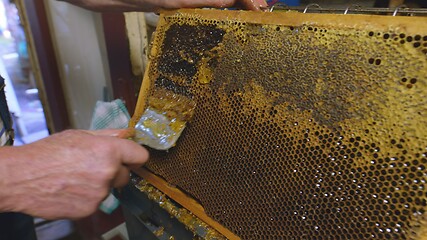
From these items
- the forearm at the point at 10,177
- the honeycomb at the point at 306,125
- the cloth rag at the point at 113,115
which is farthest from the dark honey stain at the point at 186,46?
the cloth rag at the point at 113,115

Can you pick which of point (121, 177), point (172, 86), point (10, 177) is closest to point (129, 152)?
point (121, 177)

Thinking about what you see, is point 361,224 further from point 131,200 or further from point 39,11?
point 39,11

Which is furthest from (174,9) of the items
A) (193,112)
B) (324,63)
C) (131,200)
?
(131,200)

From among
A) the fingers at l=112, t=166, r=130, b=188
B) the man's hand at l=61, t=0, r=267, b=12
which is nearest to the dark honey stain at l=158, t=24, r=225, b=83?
the man's hand at l=61, t=0, r=267, b=12

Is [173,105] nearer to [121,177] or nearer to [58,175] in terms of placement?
[121,177]

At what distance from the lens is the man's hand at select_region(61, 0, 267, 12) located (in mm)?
1243

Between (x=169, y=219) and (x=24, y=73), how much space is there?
4.61 metres

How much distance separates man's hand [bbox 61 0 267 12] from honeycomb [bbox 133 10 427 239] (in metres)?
0.13

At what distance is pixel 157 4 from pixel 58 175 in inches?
36.0

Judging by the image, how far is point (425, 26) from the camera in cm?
64

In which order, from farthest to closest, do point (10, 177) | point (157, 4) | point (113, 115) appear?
1. point (113, 115)
2. point (157, 4)
3. point (10, 177)

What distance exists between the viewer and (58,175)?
78 cm

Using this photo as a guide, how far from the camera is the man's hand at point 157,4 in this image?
1.24 m

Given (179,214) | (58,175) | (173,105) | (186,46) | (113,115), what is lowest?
(179,214)
